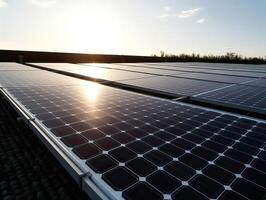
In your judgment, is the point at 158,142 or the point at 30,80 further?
the point at 30,80

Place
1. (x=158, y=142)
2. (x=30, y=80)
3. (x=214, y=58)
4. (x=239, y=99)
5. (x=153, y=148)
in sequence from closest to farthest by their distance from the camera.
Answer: (x=153, y=148) < (x=158, y=142) < (x=239, y=99) < (x=30, y=80) < (x=214, y=58)

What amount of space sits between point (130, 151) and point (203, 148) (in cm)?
89

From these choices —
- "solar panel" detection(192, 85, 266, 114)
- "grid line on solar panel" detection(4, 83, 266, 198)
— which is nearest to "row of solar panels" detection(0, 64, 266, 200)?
"grid line on solar panel" detection(4, 83, 266, 198)

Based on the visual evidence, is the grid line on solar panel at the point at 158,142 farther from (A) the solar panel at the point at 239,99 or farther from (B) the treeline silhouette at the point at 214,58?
(B) the treeline silhouette at the point at 214,58

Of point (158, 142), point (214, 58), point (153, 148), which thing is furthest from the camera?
point (214, 58)

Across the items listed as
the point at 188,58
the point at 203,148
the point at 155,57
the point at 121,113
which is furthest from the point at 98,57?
the point at 203,148

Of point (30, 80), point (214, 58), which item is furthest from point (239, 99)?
point (214, 58)

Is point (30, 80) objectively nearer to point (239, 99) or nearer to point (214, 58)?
point (239, 99)

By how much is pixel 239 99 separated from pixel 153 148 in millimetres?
3695

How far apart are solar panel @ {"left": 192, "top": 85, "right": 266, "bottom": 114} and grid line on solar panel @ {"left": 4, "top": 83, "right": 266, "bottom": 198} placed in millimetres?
1048

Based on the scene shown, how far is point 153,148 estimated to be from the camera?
2.62 metres

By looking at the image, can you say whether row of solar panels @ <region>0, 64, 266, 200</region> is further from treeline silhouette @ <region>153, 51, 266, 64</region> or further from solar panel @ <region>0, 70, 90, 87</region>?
treeline silhouette @ <region>153, 51, 266, 64</region>

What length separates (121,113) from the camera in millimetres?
4008

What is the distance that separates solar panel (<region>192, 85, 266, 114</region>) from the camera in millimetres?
4801
